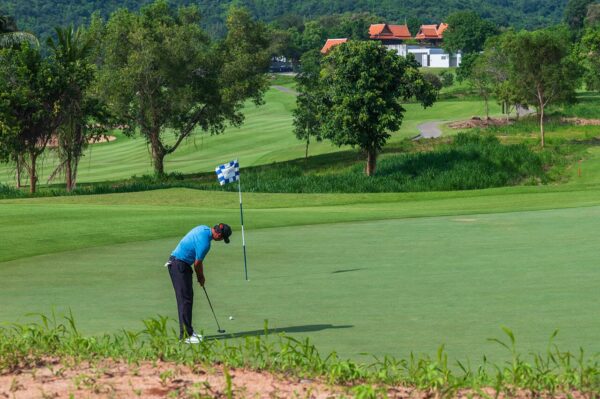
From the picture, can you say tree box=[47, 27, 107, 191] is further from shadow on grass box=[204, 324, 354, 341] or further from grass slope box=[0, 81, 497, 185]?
shadow on grass box=[204, 324, 354, 341]

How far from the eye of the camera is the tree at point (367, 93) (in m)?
63.6

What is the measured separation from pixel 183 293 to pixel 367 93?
49.1 m

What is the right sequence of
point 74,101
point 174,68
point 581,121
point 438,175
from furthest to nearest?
1. point 581,121
2. point 174,68
3. point 74,101
4. point 438,175

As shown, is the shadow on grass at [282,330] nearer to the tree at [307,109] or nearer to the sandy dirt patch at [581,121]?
the tree at [307,109]

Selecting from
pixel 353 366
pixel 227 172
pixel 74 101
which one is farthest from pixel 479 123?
pixel 353 366

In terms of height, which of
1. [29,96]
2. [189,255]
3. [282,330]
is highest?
[29,96]

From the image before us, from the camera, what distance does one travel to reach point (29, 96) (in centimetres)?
6475

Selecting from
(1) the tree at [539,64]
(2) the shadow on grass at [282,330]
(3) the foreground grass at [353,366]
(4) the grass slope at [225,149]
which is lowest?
(2) the shadow on grass at [282,330]

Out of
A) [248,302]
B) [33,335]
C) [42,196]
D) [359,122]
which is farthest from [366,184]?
[33,335]

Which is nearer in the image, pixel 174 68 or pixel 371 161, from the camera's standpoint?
pixel 371 161

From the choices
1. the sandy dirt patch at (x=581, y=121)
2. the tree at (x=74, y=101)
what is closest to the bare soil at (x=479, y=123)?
the sandy dirt patch at (x=581, y=121)

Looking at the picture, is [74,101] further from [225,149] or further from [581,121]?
[581,121]

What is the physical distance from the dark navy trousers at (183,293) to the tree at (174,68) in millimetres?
54576

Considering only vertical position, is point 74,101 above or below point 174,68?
below
